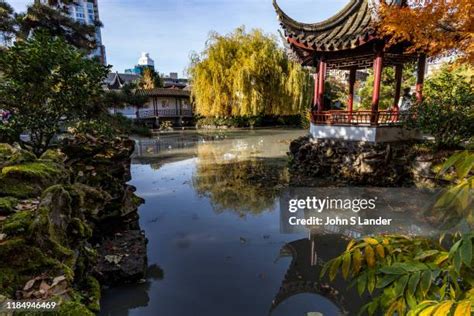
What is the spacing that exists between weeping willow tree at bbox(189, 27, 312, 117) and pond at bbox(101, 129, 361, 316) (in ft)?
41.6

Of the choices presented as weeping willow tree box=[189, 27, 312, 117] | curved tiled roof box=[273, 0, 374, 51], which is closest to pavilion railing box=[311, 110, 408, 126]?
curved tiled roof box=[273, 0, 374, 51]

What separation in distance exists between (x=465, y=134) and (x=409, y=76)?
10.5 m

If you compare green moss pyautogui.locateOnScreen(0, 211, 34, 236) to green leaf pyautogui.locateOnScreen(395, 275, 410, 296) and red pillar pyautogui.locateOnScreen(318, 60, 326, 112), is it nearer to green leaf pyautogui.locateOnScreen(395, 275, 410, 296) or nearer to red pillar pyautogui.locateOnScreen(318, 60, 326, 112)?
green leaf pyautogui.locateOnScreen(395, 275, 410, 296)

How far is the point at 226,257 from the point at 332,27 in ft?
23.6

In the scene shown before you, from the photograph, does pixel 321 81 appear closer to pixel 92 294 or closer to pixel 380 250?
pixel 92 294

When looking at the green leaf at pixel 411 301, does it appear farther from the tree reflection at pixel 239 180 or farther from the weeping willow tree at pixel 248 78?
the weeping willow tree at pixel 248 78

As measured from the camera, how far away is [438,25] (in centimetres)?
532

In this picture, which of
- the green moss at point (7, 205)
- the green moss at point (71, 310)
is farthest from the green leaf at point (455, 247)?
the green moss at point (7, 205)

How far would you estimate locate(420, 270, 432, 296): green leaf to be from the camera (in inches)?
A: 34.9

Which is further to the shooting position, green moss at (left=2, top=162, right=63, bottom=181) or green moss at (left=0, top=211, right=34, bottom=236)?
green moss at (left=2, top=162, right=63, bottom=181)

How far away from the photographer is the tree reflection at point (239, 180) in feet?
21.0

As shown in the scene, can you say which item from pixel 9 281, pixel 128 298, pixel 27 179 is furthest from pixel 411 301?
pixel 27 179

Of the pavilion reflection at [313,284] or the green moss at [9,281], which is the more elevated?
the green moss at [9,281]

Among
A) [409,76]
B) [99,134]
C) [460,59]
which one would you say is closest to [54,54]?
[99,134]
